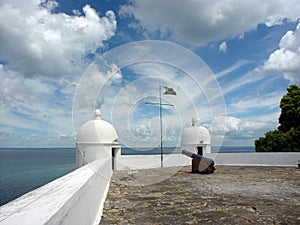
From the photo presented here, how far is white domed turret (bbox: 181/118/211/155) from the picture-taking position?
65.1ft

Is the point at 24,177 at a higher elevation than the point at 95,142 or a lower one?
lower

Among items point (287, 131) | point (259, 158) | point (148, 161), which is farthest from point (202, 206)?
point (287, 131)

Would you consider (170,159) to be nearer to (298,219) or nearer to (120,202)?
(120,202)

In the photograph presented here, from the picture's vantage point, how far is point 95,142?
1541 cm

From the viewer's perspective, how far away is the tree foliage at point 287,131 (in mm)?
19531

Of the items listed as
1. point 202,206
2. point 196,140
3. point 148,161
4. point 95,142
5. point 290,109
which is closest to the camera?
point 202,206

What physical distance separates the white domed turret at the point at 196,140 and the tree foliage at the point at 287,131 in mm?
4934

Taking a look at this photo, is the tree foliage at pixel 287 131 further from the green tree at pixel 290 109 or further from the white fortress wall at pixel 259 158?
the white fortress wall at pixel 259 158

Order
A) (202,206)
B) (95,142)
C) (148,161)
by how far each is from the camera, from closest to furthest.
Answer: (202,206), (95,142), (148,161)

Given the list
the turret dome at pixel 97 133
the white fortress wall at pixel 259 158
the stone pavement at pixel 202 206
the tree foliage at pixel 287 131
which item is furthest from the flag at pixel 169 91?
the tree foliage at pixel 287 131

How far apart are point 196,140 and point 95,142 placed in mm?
8142

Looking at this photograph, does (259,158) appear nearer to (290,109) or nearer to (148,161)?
(148,161)

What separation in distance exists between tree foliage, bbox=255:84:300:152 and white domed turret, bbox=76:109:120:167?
12464mm

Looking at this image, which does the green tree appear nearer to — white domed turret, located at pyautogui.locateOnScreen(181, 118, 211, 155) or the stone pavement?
white domed turret, located at pyautogui.locateOnScreen(181, 118, 211, 155)
